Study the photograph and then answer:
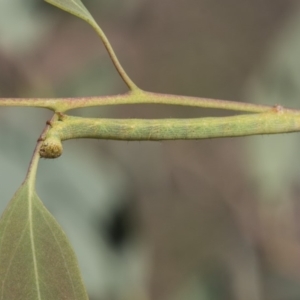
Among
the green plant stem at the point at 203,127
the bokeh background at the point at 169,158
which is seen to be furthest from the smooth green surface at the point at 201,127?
the bokeh background at the point at 169,158

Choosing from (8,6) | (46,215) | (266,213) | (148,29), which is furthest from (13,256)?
(148,29)

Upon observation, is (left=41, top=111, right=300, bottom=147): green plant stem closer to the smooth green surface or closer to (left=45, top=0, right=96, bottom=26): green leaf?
the smooth green surface

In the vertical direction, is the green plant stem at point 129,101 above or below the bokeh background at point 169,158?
below

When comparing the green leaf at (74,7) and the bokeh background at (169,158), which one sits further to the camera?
the bokeh background at (169,158)

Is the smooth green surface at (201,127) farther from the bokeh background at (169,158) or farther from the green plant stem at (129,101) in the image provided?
the bokeh background at (169,158)

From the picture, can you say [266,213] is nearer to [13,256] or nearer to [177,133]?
[177,133]

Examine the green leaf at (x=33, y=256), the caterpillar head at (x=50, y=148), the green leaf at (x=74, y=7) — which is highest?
the green leaf at (x=74, y=7)

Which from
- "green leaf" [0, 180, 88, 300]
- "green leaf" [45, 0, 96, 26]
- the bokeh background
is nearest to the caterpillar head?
"green leaf" [0, 180, 88, 300]
